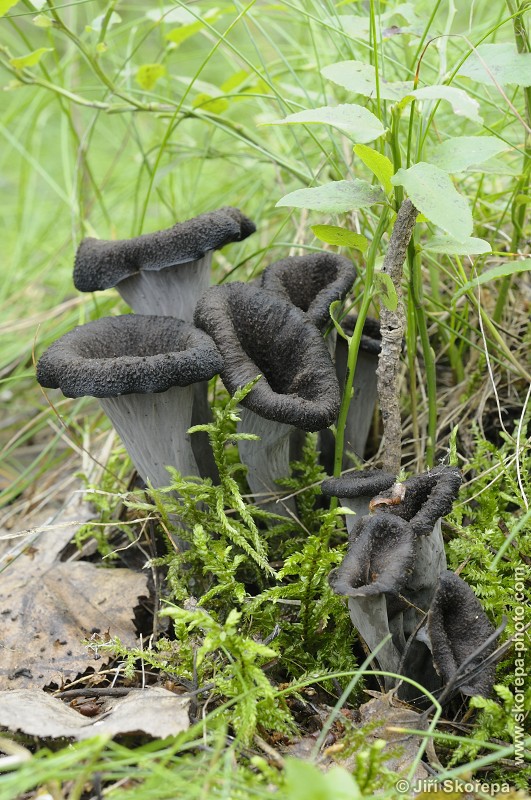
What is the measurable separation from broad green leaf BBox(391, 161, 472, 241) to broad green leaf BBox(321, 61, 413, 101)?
330 millimetres

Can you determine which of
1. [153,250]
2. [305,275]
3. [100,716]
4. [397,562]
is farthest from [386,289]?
[100,716]

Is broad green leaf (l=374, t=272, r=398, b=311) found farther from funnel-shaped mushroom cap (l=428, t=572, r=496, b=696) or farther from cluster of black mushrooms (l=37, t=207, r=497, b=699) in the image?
funnel-shaped mushroom cap (l=428, t=572, r=496, b=696)

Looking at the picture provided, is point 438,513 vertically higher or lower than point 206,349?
lower

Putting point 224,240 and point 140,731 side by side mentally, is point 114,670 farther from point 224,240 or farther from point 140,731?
point 224,240

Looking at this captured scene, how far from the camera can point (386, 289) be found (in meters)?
1.94

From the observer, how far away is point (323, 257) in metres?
2.53

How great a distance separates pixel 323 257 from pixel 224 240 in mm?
391

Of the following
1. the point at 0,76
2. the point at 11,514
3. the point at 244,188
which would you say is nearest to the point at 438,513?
the point at 11,514

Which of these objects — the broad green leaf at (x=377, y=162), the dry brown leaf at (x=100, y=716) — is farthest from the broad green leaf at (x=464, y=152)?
the dry brown leaf at (x=100, y=716)

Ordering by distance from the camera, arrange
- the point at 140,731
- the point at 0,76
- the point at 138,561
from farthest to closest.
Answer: the point at 0,76, the point at 138,561, the point at 140,731

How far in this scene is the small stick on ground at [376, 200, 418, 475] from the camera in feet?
6.36

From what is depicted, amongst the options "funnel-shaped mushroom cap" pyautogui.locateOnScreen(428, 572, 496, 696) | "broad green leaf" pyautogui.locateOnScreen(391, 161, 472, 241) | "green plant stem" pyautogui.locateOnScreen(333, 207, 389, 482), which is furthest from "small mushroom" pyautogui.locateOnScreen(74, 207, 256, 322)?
"funnel-shaped mushroom cap" pyautogui.locateOnScreen(428, 572, 496, 696)

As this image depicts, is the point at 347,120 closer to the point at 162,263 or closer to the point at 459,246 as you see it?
the point at 459,246

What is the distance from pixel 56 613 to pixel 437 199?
1.91m
